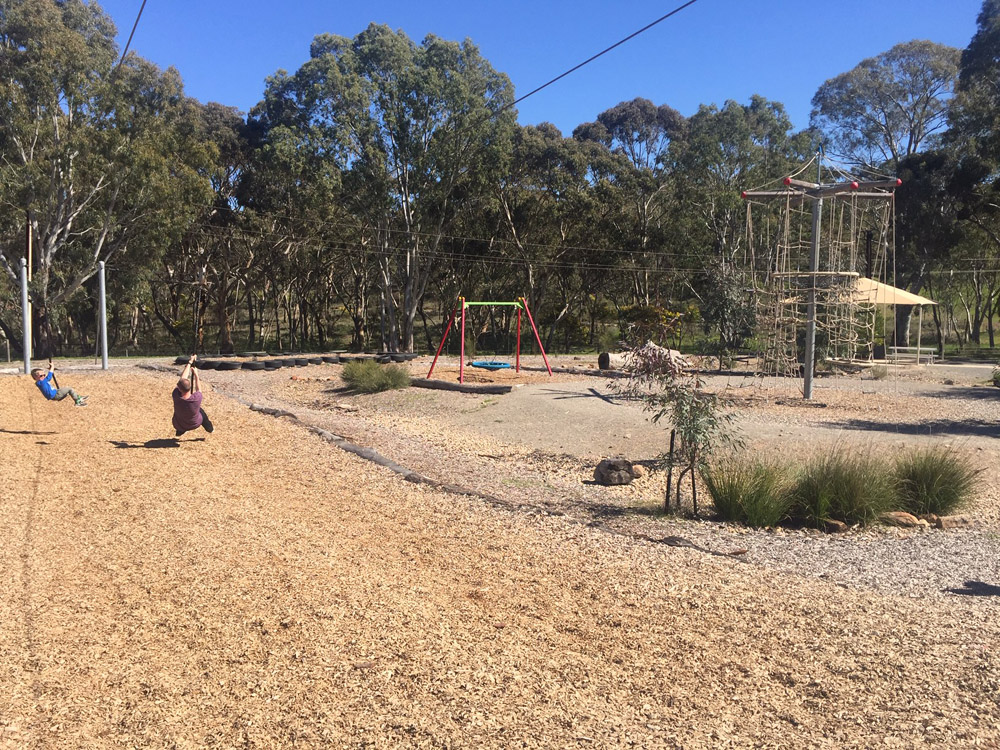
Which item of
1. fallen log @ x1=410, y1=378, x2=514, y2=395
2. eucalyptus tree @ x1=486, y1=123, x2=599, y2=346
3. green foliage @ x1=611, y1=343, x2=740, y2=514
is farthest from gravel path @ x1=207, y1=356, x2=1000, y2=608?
eucalyptus tree @ x1=486, y1=123, x2=599, y2=346

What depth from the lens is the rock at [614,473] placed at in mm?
8742

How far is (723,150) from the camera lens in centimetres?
3919

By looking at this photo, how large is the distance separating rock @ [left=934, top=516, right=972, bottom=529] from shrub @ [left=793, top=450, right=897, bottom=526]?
410 millimetres

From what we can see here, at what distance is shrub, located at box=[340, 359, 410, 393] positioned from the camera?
1802 cm

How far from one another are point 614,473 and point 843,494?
2.53 meters

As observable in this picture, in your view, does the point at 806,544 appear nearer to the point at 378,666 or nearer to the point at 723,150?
the point at 378,666

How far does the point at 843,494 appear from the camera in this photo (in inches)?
277

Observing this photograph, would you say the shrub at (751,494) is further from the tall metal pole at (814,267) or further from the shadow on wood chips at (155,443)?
the tall metal pole at (814,267)

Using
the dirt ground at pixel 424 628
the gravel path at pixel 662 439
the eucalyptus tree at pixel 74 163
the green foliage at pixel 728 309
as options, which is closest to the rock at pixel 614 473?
the gravel path at pixel 662 439

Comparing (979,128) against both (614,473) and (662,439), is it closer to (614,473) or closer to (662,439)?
(662,439)

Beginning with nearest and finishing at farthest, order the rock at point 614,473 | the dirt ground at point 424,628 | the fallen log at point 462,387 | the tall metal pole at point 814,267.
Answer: the dirt ground at point 424,628 < the rock at point 614,473 < the tall metal pole at point 814,267 < the fallen log at point 462,387

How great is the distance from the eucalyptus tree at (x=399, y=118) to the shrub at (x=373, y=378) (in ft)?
56.0

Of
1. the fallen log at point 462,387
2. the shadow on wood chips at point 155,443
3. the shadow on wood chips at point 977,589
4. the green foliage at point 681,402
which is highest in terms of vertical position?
the green foliage at point 681,402

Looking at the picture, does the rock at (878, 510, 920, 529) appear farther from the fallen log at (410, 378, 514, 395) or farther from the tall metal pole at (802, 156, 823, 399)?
the fallen log at (410, 378, 514, 395)
